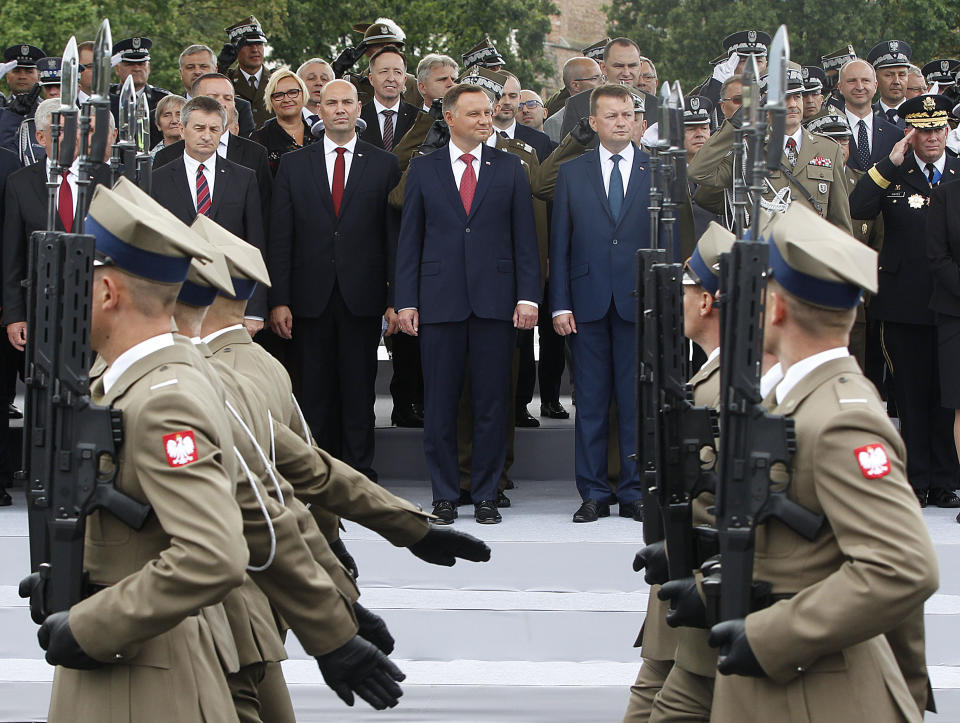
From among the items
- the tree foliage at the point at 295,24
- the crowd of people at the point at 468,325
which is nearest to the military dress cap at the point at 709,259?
the crowd of people at the point at 468,325

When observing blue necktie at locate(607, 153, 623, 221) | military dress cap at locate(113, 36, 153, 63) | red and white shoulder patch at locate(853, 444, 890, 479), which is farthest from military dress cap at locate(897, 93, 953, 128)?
red and white shoulder patch at locate(853, 444, 890, 479)

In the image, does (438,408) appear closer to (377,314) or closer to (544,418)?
(377,314)

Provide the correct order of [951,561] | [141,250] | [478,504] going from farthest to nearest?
1. [478,504]
2. [951,561]
3. [141,250]

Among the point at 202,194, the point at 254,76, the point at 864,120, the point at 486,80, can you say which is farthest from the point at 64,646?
the point at 254,76

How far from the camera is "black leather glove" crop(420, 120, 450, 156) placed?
28.5 feet

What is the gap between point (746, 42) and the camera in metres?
11.1

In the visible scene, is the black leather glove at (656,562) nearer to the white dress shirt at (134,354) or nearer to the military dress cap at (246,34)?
the white dress shirt at (134,354)

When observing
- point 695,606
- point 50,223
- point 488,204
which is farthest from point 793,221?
point 488,204

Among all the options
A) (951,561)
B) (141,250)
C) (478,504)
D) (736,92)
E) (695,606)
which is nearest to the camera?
(141,250)

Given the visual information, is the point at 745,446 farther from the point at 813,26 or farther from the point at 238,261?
the point at 813,26

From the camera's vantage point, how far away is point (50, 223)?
337cm

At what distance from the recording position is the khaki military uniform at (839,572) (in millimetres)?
2863

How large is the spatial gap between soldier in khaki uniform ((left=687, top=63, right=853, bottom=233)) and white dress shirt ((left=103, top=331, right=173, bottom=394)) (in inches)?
220

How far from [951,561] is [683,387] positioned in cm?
345
